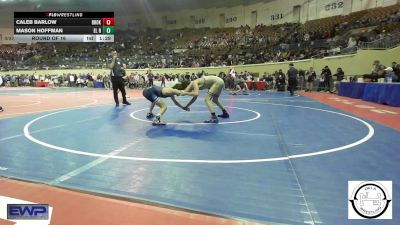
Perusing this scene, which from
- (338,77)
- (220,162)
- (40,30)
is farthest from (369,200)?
(338,77)

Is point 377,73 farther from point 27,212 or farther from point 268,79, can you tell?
point 27,212

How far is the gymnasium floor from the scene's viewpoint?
3008 mm

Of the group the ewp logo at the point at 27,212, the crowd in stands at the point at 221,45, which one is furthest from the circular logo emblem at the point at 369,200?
the crowd in stands at the point at 221,45

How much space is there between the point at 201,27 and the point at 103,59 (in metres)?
13.8

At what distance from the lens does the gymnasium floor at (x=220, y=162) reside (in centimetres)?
301

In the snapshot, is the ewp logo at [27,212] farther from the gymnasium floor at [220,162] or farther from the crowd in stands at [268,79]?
the crowd in stands at [268,79]

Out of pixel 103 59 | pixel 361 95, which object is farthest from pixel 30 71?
pixel 361 95

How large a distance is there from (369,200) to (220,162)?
194 centimetres

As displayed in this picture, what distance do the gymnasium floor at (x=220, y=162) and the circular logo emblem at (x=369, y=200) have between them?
90 millimetres

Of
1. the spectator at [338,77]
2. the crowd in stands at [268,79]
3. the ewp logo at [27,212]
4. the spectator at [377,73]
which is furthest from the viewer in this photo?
the spectator at [338,77]

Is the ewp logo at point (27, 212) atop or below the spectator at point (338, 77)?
below

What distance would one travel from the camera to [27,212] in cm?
277

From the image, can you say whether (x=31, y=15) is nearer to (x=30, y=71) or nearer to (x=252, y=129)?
(x=252, y=129)

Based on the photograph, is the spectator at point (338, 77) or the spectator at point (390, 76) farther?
the spectator at point (338, 77)
